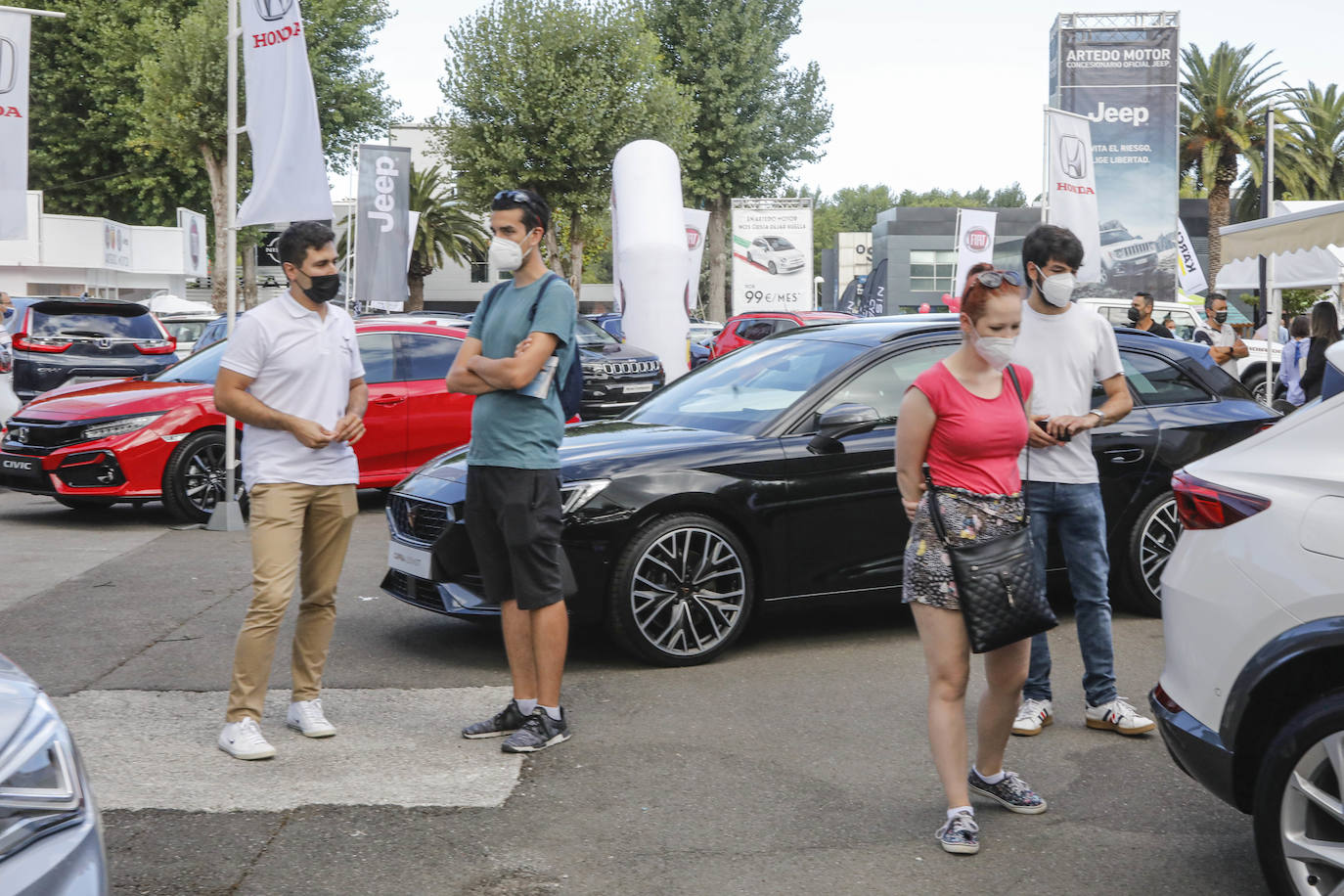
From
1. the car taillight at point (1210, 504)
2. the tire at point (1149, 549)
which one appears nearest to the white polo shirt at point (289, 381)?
the car taillight at point (1210, 504)

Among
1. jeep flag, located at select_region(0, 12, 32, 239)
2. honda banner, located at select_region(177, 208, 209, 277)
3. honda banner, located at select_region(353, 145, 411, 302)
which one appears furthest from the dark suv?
honda banner, located at select_region(177, 208, 209, 277)

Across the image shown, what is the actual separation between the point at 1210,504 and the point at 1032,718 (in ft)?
6.11

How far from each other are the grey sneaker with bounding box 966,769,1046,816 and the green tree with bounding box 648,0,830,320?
142 feet

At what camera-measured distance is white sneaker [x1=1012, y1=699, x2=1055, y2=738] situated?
5.25 metres

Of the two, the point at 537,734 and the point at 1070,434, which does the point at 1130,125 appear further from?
the point at 537,734

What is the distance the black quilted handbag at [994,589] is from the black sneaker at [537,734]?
1764mm

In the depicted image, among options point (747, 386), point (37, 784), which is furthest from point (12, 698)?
point (747, 386)

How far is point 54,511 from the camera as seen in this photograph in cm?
1157

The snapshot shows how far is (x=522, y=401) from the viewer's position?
498 cm

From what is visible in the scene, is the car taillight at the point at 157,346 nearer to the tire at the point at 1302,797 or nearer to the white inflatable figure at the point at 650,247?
the white inflatable figure at the point at 650,247

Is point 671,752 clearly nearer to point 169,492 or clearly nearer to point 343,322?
point 343,322

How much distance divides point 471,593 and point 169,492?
5.28 m

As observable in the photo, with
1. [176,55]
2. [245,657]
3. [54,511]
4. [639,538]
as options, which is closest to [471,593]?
[639,538]

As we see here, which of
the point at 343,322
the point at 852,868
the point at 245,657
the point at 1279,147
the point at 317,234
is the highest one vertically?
the point at 1279,147
